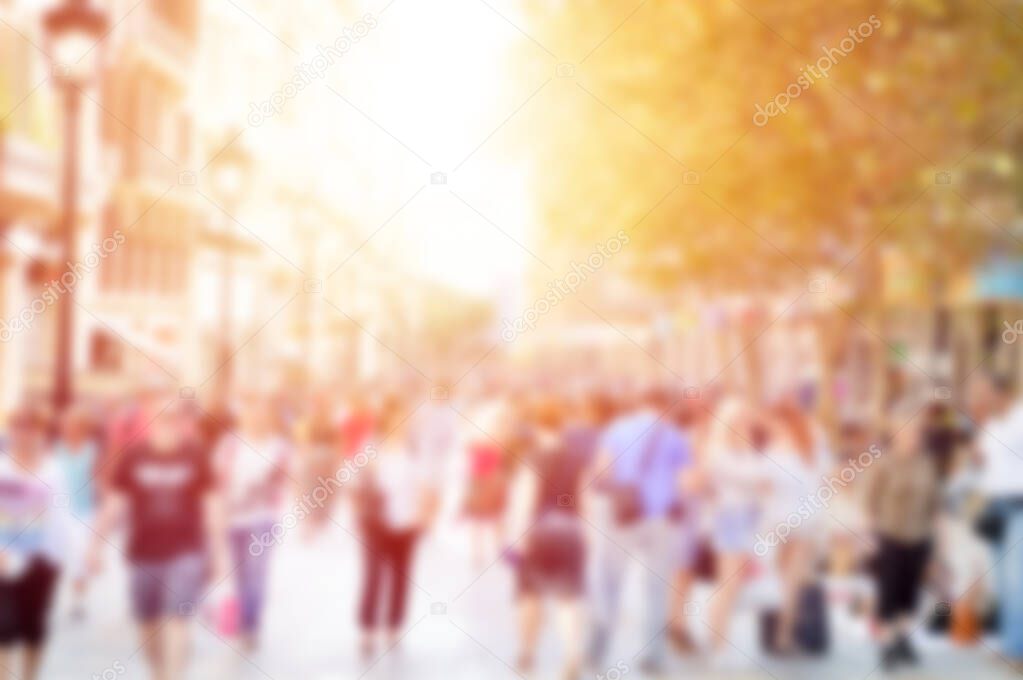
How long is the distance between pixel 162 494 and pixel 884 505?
4975mm

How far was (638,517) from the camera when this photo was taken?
9.02m

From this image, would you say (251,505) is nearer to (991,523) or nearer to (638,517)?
(638,517)

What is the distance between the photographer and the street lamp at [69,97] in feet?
38.9

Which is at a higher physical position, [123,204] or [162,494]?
[123,204]

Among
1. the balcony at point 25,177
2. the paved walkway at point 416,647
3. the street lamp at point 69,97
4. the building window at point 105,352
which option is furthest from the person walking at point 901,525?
the building window at point 105,352

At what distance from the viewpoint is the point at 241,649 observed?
379 inches

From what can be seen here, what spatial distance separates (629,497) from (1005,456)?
260 centimetres

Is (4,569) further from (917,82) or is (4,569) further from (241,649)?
(917,82)

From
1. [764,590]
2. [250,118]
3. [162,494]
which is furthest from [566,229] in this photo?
[162,494]

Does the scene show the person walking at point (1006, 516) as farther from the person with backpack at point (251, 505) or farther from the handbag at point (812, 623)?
the person with backpack at point (251, 505)

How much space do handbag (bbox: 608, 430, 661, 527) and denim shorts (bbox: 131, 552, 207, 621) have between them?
283 centimetres

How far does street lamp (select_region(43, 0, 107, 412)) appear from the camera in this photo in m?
11.9

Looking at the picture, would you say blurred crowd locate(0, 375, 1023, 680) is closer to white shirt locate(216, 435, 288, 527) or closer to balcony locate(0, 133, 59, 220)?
white shirt locate(216, 435, 288, 527)

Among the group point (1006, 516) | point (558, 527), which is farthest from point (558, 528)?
point (1006, 516)
